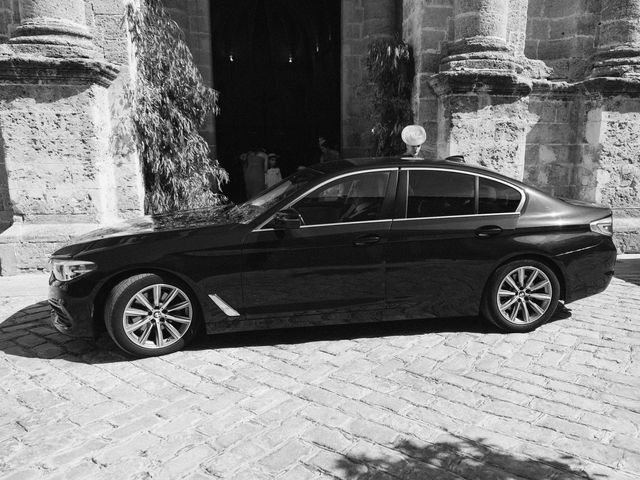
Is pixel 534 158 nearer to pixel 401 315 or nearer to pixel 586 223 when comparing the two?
pixel 586 223

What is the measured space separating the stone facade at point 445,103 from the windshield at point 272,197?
3075mm

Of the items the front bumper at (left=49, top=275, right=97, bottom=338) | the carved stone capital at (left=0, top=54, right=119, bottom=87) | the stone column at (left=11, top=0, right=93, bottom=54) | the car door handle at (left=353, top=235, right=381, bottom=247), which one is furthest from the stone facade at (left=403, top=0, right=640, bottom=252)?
the front bumper at (left=49, top=275, right=97, bottom=338)

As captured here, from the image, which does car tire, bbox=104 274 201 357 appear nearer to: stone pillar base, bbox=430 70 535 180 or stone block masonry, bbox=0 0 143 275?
stone block masonry, bbox=0 0 143 275

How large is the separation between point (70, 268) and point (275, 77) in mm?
11483

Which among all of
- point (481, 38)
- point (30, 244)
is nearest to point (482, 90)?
point (481, 38)

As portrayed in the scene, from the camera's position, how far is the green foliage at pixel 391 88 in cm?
841

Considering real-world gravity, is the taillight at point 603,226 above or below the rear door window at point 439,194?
below

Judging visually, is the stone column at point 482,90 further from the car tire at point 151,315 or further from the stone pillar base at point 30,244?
the stone pillar base at point 30,244

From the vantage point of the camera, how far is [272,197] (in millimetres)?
4785

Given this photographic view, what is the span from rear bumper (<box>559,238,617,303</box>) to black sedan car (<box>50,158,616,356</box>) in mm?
12

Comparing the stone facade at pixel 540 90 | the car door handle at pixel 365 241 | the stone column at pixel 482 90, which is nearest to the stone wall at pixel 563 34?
the stone facade at pixel 540 90

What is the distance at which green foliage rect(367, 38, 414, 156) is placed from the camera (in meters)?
8.41

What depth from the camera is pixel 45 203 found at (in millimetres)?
6891

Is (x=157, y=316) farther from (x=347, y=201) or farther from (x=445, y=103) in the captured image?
(x=445, y=103)
